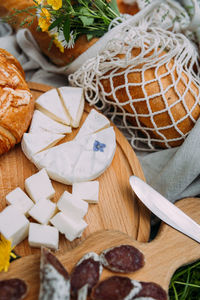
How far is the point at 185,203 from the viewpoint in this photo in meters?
1.51

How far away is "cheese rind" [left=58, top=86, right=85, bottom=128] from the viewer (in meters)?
1.64

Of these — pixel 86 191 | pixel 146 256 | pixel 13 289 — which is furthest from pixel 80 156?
pixel 13 289

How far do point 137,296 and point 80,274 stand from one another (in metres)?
0.23

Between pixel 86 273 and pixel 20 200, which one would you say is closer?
pixel 86 273

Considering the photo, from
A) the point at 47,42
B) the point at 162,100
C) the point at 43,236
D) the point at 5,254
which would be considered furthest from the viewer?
the point at 47,42

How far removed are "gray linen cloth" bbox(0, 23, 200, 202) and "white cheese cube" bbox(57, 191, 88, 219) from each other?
49cm

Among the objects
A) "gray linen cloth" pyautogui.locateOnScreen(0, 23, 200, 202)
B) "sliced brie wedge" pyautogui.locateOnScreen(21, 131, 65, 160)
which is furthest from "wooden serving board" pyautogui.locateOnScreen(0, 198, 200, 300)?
"sliced brie wedge" pyautogui.locateOnScreen(21, 131, 65, 160)

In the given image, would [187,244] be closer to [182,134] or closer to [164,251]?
[164,251]

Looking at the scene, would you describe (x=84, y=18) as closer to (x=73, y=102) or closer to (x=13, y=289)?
(x=73, y=102)

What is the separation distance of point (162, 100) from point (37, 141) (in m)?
0.72

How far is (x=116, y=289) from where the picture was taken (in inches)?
42.9

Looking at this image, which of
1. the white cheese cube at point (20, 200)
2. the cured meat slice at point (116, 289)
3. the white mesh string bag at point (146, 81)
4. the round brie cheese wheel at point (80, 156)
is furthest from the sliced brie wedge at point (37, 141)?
the cured meat slice at point (116, 289)

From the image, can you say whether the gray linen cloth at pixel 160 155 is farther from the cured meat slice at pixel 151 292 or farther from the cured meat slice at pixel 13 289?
the cured meat slice at pixel 13 289

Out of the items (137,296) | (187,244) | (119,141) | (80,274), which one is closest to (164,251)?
(187,244)
